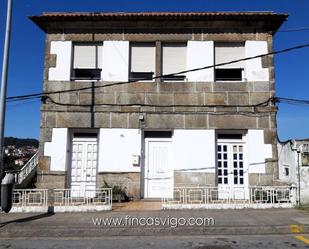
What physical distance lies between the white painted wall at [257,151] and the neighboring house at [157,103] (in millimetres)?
35

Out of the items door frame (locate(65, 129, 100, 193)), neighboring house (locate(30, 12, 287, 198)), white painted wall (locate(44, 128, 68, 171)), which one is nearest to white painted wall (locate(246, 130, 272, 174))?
neighboring house (locate(30, 12, 287, 198))

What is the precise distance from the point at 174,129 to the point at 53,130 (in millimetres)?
4273

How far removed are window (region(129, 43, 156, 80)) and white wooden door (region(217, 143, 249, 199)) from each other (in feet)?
12.2

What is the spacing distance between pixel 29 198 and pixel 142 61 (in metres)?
6.09

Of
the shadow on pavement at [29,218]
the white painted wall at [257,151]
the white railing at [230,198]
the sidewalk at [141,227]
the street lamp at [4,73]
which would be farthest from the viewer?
the white painted wall at [257,151]

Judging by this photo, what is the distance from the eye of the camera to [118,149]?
502 inches

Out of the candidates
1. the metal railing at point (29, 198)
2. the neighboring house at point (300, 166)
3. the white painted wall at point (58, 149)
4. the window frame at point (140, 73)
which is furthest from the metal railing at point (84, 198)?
the neighboring house at point (300, 166)

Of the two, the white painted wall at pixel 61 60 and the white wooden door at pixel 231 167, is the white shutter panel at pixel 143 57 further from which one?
the white wooden door at pixel 231 167

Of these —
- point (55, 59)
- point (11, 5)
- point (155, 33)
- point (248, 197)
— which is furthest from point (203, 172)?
point (11, 5)

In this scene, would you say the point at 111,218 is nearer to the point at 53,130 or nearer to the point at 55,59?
the point at 53,130

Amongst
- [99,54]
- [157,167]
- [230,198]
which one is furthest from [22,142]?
[230,198]

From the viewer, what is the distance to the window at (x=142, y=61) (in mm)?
13258

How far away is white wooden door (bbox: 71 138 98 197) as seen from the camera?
42.6ft

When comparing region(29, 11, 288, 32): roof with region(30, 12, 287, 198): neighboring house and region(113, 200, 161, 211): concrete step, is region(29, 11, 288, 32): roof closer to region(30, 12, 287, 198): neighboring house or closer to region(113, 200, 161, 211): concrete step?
region(30, 12, 287, 198): neighboring house
